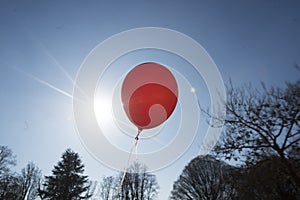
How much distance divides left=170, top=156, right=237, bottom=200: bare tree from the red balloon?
1867 cm

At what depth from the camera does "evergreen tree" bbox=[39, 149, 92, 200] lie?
1978 cm

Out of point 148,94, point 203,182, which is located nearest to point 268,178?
point 148,94

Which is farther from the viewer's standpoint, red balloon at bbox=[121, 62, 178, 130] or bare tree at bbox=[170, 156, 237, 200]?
bare tree at bbox=[170, 156, 237, 200]

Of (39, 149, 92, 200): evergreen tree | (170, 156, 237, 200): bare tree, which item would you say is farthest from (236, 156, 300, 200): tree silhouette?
(39, 149, 92, 200): evergreen tree

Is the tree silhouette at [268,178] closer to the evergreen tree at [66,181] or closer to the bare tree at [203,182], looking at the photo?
the bare tree at [203,182]

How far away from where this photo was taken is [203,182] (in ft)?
73.5

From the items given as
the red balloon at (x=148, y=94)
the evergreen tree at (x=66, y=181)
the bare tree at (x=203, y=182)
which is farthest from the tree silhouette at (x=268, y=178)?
the evergreen tree at (x=66, y=181)

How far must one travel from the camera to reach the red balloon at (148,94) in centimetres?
397

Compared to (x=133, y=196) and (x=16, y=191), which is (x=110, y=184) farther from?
(x=16, y=191)

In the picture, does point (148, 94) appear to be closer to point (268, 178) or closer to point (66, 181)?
point (268, 178)

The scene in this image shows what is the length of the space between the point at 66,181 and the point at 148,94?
21513 mm

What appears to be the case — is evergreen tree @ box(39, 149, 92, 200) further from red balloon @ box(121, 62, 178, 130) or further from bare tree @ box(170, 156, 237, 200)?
red balloon @ box(121, 62, 178, 130)

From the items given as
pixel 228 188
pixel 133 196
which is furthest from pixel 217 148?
pixel 133 196

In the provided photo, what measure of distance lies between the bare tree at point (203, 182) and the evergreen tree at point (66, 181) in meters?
12.0
